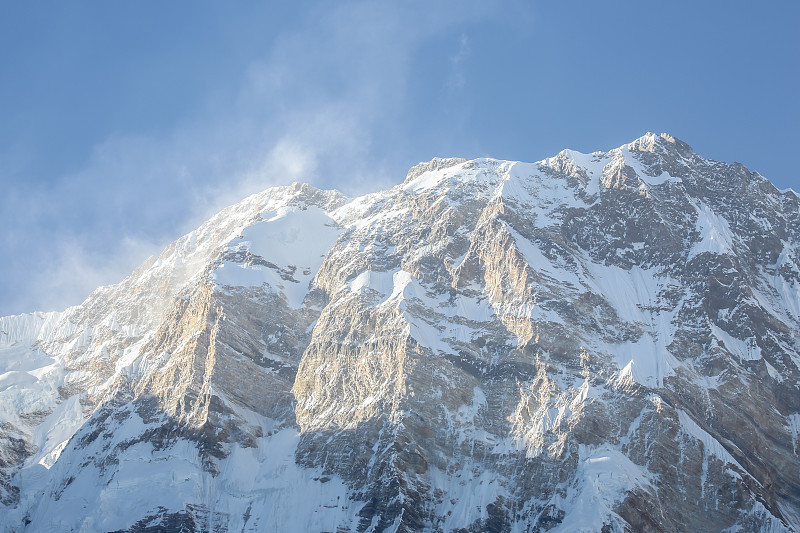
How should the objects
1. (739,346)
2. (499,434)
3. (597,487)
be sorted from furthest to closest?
(739,346) < (499,434) < (597,487)

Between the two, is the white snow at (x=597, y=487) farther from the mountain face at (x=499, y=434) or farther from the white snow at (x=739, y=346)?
the white snow at (x=739, y=346)

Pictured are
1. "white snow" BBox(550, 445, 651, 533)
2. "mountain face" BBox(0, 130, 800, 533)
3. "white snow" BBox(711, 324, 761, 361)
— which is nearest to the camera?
"white snow" BBox(550, 445, 651, 533)

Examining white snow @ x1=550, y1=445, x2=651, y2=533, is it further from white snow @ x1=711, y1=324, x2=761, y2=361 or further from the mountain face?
white snow @ x1=711, y1=324, x2=761, y2=361

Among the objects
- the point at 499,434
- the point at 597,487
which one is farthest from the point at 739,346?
the point at 597,487

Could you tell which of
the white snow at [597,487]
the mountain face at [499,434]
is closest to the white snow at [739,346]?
the mountain face at [499,434]

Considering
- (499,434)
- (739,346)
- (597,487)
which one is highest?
(739,346)

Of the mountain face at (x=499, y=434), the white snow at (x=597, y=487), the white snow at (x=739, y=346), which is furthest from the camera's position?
the white snow at (x=739, y=346)

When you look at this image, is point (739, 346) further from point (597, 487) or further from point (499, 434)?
point (597, 487)

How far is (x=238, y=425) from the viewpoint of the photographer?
193 metres

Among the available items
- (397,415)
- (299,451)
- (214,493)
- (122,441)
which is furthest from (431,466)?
(122,441)

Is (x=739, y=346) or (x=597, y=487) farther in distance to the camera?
(x=739, y=346)

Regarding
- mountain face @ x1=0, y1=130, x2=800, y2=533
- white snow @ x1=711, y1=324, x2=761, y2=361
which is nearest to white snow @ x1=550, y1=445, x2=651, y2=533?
mountain face @ x1=0, y1=130, x2=800, y2=533

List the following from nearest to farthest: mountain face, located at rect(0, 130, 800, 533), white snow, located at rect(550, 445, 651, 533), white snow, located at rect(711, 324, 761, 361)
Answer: white snow, located at rect(550, 445, 651, 533)
mountain face, located at rect(0, 130, 800, 533)
white snow, located at rect(711, 324, 761, 361)

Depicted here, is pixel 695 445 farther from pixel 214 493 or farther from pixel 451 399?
pixel 214 493
